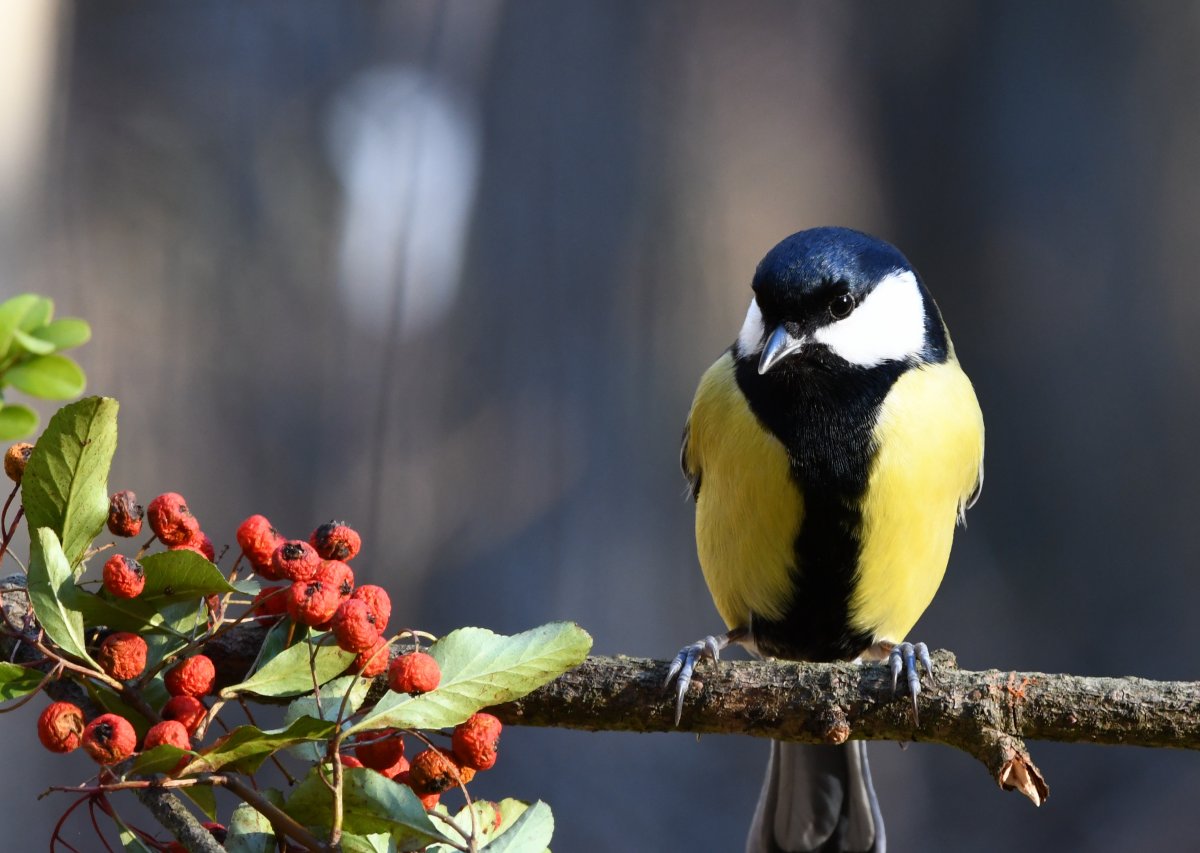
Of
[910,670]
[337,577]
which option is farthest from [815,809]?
[337,577]

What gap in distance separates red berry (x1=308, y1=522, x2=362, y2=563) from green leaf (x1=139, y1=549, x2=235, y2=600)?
0.27 ft

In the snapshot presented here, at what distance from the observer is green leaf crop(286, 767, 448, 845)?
74 centimetres

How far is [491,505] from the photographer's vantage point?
2820 mm

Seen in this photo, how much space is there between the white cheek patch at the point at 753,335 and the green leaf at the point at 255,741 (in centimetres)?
100

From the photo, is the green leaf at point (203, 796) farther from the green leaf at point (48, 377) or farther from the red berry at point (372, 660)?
the green leaf at point (48, 377)

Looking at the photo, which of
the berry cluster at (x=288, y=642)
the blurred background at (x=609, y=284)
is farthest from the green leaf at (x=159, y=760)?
the blurred background at (x=609, y=284)

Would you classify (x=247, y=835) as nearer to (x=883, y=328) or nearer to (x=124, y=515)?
(x=124, y=515)

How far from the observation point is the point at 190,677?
2.63 ft

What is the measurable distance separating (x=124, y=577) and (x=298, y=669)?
5.0 inches

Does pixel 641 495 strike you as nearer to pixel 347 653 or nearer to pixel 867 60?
pixel 867 60

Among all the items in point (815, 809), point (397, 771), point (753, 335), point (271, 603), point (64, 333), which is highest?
point (64, 333)

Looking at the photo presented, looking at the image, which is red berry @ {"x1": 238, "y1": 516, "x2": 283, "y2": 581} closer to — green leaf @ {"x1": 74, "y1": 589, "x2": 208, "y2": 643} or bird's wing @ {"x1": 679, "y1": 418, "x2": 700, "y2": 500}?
green leaf @ {"x1": 74, "y1": 589, "x2": 208, "y2": 643}

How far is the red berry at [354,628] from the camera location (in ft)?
2.59

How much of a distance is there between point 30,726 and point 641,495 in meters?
1.41
